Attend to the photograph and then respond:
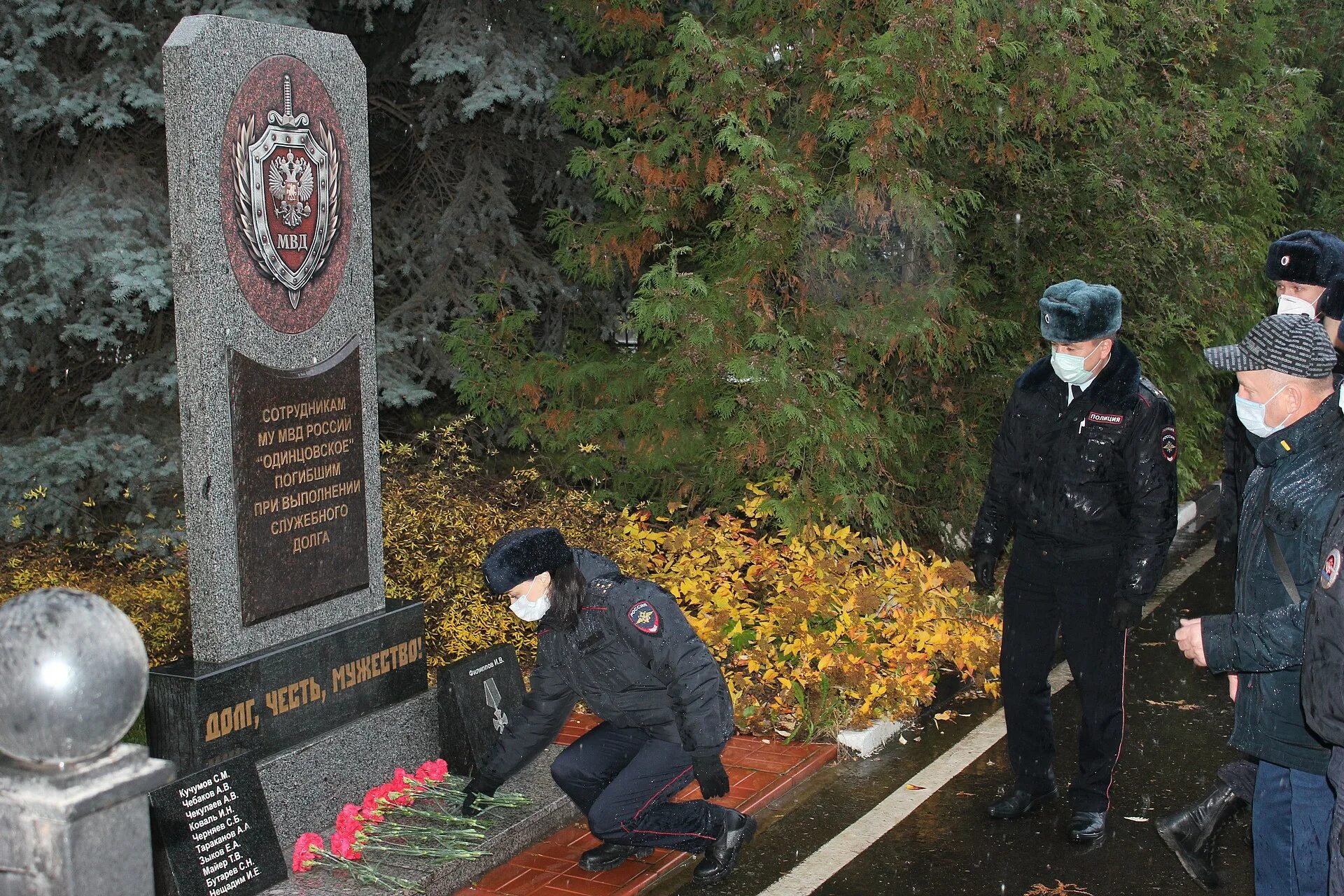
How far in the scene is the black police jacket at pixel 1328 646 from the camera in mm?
3217

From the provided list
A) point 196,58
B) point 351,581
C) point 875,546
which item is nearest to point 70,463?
point 351,581

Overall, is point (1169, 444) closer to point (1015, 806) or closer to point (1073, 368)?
point (1073, 368)

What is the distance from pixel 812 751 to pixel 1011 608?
142 centimetres

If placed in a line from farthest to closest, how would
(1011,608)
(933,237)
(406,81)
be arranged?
(406,81), (933,237), (1011,608)

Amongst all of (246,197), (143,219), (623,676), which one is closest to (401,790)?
(623,676)

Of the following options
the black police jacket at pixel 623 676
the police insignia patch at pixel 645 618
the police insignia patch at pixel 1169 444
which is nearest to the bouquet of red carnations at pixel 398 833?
the black police jacket at pixel 623 676

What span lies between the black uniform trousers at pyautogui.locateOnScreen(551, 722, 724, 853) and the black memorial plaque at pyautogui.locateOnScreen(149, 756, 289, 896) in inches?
44.9

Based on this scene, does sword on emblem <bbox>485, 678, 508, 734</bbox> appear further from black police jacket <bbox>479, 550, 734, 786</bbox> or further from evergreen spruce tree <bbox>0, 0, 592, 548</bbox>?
evergreen spruce tree <bbox>0, 0, 592, 548</bbox>

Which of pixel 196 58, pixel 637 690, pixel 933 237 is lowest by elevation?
pixel 637 690

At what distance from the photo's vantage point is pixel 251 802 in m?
5.17

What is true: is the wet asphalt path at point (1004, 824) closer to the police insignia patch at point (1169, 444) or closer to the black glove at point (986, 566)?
the black glove at point (986, 566)

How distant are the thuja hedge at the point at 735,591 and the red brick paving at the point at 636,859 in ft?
1.05

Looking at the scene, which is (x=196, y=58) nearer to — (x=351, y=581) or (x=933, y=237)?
(x=351, y=581)

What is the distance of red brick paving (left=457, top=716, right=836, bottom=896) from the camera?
5.32m
